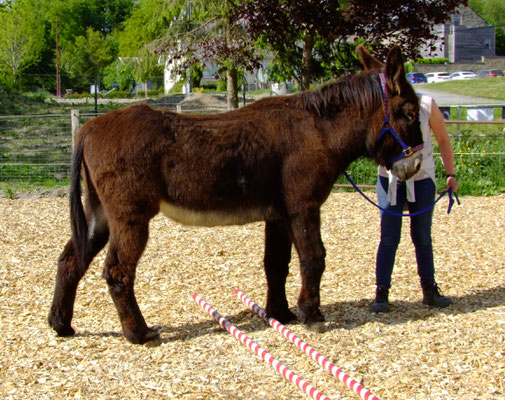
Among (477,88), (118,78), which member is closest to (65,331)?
(477,88)

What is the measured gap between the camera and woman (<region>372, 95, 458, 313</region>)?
479cm

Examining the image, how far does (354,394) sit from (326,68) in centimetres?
762

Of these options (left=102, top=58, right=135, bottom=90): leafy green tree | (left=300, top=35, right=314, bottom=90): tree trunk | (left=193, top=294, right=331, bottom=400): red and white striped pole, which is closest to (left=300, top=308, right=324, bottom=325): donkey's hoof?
(left=193, top=294, right=331, bottom=400): red and white striped pole

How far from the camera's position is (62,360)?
4.19 metres

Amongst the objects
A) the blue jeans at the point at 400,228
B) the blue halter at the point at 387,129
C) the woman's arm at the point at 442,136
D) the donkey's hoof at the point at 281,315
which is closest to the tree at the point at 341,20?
the woman's arm at the point at 442,136

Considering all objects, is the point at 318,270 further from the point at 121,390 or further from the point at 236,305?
the point at 121,390

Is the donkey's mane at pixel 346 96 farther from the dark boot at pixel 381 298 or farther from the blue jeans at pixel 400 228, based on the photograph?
the dark boot at pixel 381 298

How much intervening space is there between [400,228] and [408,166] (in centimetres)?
74

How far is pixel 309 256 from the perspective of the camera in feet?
14.5

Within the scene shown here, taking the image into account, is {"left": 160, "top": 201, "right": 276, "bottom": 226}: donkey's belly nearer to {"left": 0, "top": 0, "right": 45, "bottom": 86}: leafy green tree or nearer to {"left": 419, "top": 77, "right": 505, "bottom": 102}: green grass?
{"left": 419, "top": 77, "right": 505, "bottom": 102}: green grass

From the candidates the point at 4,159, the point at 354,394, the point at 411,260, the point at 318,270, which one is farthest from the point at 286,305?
the point at 4,159

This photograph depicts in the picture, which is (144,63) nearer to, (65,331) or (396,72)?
(65,331)

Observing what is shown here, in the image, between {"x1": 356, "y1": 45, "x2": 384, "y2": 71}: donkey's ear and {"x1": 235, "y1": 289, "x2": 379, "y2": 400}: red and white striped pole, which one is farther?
{"x1": 356, "y1": 45, "x2": 384, "y2": 71}: donkey's ear

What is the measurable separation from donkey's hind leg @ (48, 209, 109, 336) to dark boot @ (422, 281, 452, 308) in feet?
8.88
